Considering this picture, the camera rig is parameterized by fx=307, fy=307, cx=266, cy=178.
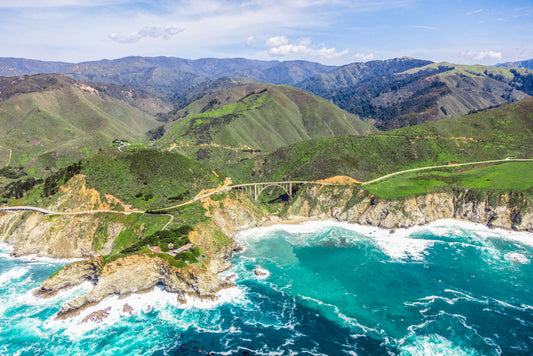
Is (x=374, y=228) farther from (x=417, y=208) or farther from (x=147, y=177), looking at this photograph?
(x=147, y=177)

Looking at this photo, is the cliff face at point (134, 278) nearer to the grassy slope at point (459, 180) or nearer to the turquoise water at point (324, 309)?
the turquoise water at point (324, 309)

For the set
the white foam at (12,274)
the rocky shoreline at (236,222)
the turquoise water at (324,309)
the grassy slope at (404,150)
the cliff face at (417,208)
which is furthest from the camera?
the grassy slope at (404,150)

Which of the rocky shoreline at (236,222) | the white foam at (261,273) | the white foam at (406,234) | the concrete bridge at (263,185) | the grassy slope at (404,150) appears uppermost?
the grassy slope at (404,150)

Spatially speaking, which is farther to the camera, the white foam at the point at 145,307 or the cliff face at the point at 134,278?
the cliff face at the point at 134,278

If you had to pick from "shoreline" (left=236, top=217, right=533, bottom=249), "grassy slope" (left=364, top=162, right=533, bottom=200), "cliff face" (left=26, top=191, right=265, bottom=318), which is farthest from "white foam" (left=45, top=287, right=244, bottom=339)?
"grassy slope" (left=364, top=162, right=533, bottom=200)

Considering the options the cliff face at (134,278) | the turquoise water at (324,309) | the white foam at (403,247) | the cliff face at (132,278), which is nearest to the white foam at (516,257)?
the turquoise water at (324,309)
